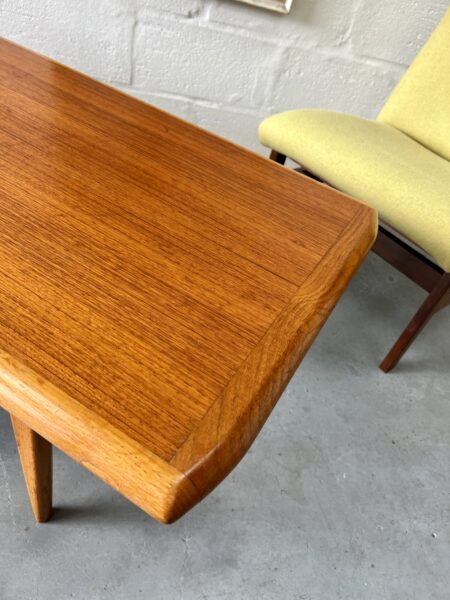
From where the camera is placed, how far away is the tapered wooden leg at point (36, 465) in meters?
0.64

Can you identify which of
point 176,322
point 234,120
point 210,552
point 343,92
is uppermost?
point 176,322

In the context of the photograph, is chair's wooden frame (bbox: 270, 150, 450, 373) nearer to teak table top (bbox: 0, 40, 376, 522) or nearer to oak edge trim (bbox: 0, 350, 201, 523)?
teak table top (bbox: 0, 40, 376, 522)

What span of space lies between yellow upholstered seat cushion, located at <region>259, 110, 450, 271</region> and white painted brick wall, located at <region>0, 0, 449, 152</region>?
363 mm

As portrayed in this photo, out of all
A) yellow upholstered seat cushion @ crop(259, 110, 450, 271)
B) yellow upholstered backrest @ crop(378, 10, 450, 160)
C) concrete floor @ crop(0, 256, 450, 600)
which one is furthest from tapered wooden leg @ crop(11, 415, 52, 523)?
yellow upholstered backrest @ crop(378, 10, 450, 160)

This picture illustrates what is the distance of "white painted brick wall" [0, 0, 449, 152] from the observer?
141 cm

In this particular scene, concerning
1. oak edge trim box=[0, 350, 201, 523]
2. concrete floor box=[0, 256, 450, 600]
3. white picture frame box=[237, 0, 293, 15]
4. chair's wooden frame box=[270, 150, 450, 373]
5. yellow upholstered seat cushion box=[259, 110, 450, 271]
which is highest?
white picture frame box=[237, 0, 293, 15]

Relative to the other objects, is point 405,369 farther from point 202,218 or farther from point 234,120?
point 234,120

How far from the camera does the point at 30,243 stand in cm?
59

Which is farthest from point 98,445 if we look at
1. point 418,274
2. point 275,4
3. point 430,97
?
point 275,4

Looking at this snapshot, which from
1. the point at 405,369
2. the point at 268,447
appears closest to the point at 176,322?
the point at 268,447

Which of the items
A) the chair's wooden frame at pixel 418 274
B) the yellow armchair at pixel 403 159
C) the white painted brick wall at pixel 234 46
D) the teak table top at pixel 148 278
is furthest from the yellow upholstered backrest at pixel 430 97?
the teak table top at pixel 148 278

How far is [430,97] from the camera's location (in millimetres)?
1249

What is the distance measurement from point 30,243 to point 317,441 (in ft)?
2.21

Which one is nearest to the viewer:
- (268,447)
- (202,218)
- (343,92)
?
(202,218)
